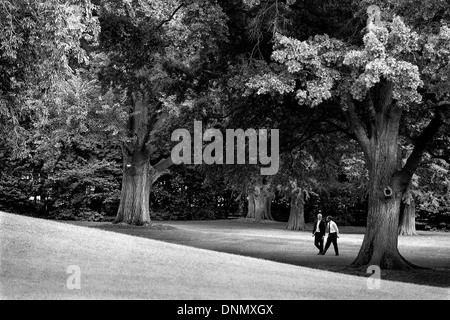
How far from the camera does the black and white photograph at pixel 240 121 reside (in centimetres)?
1404

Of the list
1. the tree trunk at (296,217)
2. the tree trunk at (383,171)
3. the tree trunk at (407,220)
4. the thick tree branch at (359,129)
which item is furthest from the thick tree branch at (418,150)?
the tree trunk at (296,217)

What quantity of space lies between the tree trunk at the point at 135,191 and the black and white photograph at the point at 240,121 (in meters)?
0.11

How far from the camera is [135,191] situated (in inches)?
1646

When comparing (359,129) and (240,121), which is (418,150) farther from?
(240,121)

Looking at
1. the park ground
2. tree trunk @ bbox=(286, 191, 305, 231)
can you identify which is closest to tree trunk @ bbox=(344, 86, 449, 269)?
the park ground

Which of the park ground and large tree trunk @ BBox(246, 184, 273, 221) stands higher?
large tree trunk @ BBox(246, 184, 273, 221)

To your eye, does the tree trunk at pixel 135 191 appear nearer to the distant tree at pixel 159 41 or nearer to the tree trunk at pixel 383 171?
the distant tree at pixel 159 41

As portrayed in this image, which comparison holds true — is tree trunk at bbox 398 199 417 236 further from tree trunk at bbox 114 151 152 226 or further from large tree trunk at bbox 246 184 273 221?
tree trunk at bbox 114 151 152 226

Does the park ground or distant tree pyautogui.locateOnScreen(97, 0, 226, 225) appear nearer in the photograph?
the park ground

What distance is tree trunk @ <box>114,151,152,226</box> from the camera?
41594 mm

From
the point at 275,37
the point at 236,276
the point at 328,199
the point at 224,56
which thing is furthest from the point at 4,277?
the point at 328,199

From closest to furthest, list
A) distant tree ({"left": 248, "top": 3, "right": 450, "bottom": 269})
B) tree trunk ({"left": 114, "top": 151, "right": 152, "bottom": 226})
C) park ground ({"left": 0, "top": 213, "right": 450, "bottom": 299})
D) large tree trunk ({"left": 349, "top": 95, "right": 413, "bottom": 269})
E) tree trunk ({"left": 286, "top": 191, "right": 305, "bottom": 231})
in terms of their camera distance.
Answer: park ground ({"left": 0, "top": 213, "right": 450, "bottom": 299}) < distant tree ({"left": 248, "top": 3, "right": 450, "bottom": 269}) < large tree trunk ({"left": 349, "top": 95, "right": 413, "bottom": 269}) < tree trunk ({"left": 114, "top": 151, "right": 152, "bottom": 226}) < tree trunk ({"left": 286, "top": 191, "right": 305, "bottom": 231})

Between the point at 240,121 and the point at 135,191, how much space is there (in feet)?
54.2

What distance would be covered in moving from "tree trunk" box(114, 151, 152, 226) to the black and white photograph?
0.11 metres
